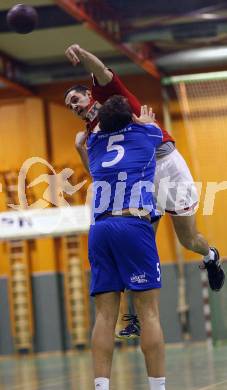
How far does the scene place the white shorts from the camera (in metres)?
6.90

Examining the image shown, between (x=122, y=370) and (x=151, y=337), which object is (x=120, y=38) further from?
(x=151, y=337)

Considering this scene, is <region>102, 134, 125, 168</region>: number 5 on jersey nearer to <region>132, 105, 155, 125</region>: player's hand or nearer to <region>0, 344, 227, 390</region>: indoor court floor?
<region>132, 105, 155, 125</region>: player's hand

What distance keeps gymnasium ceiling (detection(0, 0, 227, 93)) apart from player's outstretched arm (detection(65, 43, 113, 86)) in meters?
4.46

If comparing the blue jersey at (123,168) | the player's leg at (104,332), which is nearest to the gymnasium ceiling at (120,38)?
the blue jersey at (123,168)

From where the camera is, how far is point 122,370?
32.5 ft

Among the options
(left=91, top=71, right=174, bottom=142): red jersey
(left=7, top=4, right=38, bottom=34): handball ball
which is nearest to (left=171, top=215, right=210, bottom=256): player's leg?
(left=91, top=71, right=174, bottom=142): red jersey

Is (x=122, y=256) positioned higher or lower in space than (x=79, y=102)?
lower

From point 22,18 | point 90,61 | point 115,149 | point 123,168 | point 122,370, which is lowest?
point 122,370

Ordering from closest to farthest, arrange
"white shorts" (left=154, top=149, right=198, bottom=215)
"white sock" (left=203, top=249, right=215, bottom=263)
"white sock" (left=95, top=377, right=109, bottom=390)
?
"white sock" (left=95, top=377, right=109, bottom=390), "white shorts" (left=154, top=149, right=198, bottom=215), "white sock" (left=203, top=249, right=215, bottom=263)

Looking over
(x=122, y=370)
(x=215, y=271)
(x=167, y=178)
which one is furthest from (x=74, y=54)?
(x=122, y=370)

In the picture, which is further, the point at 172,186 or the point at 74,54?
the point at 172,186

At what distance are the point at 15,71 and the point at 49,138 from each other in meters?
1.15

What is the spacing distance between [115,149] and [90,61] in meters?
0.54

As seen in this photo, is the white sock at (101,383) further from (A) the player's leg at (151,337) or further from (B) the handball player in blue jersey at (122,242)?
(A) the player's leg at (151,337)
